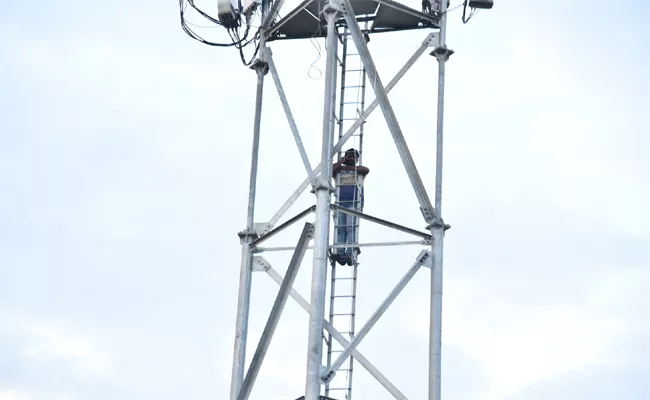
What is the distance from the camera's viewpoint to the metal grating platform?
926 inches

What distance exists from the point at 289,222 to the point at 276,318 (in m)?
1.74

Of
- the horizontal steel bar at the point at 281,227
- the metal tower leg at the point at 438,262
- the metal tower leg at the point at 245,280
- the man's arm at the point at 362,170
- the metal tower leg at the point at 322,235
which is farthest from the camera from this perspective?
the man's arm at the point at 362,170

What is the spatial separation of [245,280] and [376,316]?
8.94ft

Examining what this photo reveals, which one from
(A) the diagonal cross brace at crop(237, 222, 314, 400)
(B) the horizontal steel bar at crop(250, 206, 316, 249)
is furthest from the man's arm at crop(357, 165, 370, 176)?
(A) the diagonal cross brace at crop(237, 222, 314, 400)

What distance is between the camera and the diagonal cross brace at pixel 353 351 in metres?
21.7

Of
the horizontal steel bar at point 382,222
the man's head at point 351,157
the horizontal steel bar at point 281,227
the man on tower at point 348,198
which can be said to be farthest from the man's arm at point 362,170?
the horizontal steel bar at point 281,227

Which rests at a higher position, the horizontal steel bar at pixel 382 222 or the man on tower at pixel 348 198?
the man on tower at pixel 348 198

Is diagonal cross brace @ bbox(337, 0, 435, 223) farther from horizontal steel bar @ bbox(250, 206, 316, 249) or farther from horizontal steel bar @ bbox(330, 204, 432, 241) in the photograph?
horizontal steel bar @ bbox(250, 206, 316, 249)

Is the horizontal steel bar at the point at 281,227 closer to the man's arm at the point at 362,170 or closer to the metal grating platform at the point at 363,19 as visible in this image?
the man's arm at the point at 362,170

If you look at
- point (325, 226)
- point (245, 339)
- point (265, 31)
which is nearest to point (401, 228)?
point (325, 226)

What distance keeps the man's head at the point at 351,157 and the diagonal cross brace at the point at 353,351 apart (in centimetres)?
265

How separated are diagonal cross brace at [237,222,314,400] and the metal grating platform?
4943mm

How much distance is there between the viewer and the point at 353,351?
2200cm

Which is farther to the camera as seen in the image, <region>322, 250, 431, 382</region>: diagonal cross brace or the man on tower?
the man on tower
